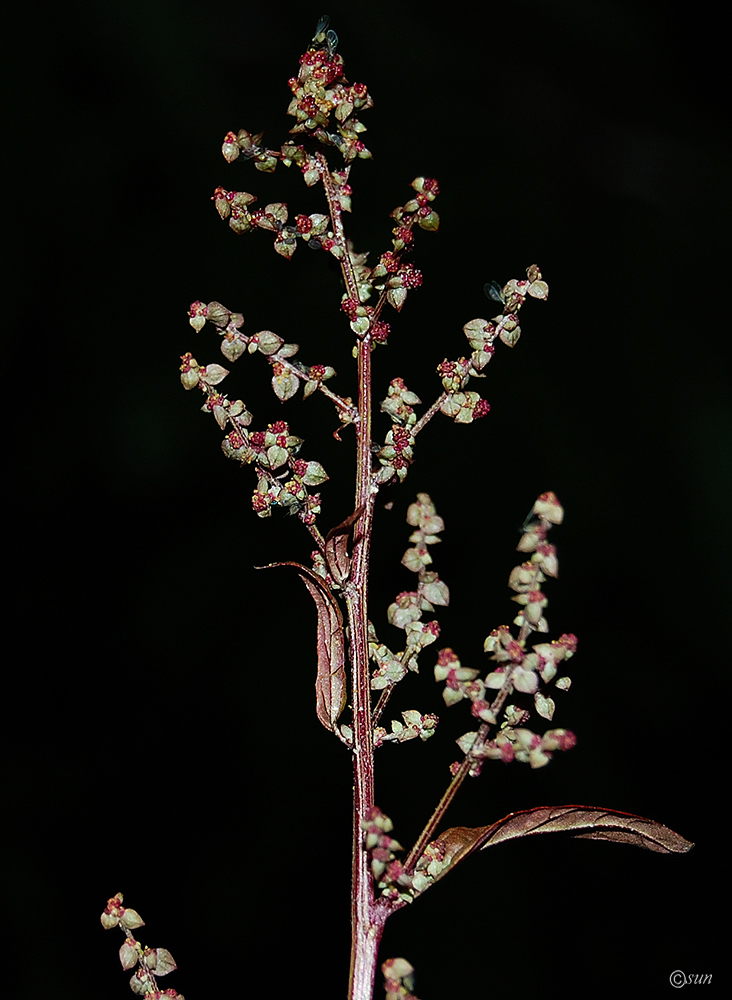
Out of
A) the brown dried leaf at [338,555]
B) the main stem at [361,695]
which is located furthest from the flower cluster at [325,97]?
the brown dried leaf at [338,555]

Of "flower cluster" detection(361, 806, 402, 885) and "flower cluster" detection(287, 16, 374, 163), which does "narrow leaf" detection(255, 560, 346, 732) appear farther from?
"flower cluster" detection(287, 16, 374, 163)

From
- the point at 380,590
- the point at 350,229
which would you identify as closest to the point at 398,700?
the point at 380,590

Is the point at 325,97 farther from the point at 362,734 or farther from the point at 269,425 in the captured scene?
the point at 362,734

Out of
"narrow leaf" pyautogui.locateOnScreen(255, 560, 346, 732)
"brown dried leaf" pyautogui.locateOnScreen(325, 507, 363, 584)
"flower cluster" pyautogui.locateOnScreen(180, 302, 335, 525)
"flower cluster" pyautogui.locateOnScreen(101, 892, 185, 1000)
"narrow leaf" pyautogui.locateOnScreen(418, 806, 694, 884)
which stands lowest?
"flower cluster" pyautogui.locateOnScreen(101, 892, 185, 1000)

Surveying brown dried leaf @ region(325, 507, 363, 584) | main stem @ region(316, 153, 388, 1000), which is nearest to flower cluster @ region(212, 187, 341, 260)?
main stem @ region(316, 153, 388, 1000)

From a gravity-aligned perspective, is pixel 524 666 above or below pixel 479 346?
below

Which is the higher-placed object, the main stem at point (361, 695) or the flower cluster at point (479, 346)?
the flower cluster at point (479, 346)

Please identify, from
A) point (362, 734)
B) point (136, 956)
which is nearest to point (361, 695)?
point (362, 734)

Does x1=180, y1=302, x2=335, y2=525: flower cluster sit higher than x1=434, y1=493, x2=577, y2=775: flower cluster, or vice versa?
x1=180, y1=302, x2=335, y2=525: flower cluster

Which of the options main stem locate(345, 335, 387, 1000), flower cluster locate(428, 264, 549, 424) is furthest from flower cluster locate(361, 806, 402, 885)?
flower cluster locate(428, 264, 549, 424)

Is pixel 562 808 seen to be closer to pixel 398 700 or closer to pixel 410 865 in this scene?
pixel 410 865

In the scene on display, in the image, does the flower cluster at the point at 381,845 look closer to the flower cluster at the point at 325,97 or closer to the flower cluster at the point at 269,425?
the flower cluster at the point at 269,425

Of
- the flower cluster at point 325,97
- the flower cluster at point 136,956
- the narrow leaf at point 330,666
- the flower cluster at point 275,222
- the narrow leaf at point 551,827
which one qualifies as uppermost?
the flower cluster at point 325,97
